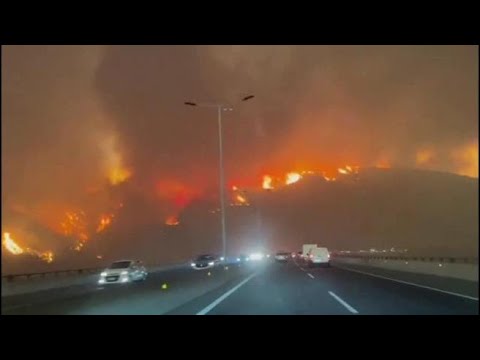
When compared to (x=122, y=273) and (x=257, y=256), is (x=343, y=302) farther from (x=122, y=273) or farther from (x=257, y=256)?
(x=257, y=256)

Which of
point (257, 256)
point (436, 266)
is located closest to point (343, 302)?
point (436, 266)

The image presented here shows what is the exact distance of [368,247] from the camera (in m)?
34.6

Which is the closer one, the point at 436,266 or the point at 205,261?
the point at 436,266

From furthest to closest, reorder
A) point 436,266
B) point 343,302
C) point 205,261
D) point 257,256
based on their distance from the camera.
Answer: point 257,256 → point 205,261 → point 436,266 → point 343,302

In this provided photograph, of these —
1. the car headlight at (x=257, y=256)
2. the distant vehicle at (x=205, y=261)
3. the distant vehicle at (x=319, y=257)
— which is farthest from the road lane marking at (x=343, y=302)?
the car headlight at (x=257, y=256)

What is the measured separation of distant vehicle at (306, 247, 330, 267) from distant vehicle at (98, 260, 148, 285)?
24720 millimetres

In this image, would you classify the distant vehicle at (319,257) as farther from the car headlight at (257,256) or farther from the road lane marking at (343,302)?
the road lane marking at (343,302)

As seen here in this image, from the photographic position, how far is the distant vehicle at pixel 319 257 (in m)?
54.5

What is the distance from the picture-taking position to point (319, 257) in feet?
180

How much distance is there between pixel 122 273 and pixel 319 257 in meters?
28.5

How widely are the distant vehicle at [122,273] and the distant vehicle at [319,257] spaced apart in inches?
973
